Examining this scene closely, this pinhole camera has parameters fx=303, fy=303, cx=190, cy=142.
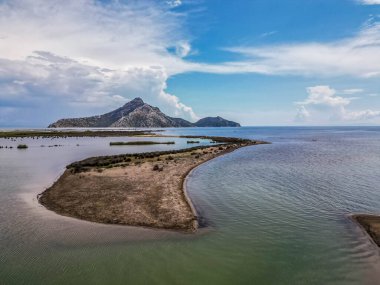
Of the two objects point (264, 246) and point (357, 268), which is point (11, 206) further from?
point (357, 268)

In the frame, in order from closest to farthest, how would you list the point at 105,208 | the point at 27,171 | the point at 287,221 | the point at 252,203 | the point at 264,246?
1. the point at 264,246
2. the point at 287,221
3. the point at 105,208
4. the point at 252,203
5. the point at 27,171

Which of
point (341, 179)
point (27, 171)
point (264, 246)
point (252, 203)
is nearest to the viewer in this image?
point (264, 246)

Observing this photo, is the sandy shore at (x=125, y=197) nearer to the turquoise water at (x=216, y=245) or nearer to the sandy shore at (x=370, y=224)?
the turquoise water at (x=216, y=245)

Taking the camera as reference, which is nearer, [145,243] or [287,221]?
[145,243]

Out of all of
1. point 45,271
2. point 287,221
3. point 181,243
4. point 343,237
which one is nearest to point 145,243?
point 181,243

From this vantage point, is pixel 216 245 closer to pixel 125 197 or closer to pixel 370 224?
pixel 370 224

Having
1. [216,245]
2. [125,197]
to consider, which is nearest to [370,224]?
[216,245]

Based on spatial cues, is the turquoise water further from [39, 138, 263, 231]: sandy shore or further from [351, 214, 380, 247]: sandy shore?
[39, 138, 263, 231]: sandy shore
